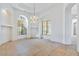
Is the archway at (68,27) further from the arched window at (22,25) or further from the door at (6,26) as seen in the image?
the door at (6,26)

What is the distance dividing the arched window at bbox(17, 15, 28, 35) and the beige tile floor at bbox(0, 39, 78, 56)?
5.7 inches

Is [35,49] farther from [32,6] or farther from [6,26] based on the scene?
[32,6]

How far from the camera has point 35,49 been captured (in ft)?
8.21

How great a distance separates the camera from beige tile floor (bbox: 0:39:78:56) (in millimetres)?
2482

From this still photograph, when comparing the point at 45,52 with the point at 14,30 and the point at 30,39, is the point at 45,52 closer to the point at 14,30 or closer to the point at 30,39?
the point at 30,39

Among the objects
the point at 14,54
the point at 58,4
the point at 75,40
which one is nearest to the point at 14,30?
the point at 14,54

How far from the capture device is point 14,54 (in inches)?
97.9

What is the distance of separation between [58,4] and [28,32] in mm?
686

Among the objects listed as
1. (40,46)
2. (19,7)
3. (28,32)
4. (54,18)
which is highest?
(19,7)

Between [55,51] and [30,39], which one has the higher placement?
[30,39]

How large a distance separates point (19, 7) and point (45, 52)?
858 mm

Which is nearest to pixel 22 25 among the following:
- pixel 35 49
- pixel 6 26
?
pixel 6 26

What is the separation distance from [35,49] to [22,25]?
18.1 inches

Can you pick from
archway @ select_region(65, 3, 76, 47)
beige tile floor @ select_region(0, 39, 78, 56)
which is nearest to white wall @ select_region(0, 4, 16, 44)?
beige tile floor @ select_region(0, 39, 78, 56)
